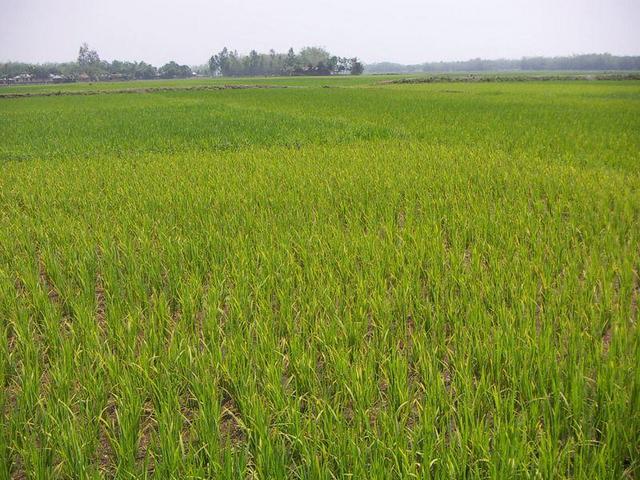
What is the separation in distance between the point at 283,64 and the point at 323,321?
133m

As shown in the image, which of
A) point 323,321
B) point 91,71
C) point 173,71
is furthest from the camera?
point 173,71

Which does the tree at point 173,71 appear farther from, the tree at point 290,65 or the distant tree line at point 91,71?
the tree at point 290,65

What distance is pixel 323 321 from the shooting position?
2.84 meters

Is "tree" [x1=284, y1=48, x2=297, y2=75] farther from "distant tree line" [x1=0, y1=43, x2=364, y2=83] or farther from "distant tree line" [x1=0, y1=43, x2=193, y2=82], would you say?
"distant tree line" [x1=0, y1=43, x2=193, y2=82]

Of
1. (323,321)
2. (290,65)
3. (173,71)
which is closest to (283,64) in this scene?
(290,65)

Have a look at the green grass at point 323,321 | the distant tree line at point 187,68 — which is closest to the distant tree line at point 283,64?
the distant tree line at point 187,68

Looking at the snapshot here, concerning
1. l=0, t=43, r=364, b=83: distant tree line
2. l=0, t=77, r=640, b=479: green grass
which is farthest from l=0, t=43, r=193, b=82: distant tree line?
l=0, t=77, r=640, b=479: green grass

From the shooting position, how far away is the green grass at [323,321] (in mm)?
1903

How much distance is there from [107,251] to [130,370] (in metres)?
2.04

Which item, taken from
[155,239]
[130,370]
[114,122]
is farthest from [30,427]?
[114,122]

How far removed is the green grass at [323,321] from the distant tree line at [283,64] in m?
115

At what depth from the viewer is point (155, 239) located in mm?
4938

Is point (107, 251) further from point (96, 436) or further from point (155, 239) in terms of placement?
point (96, 436)

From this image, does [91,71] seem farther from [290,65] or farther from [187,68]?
[290,65]
